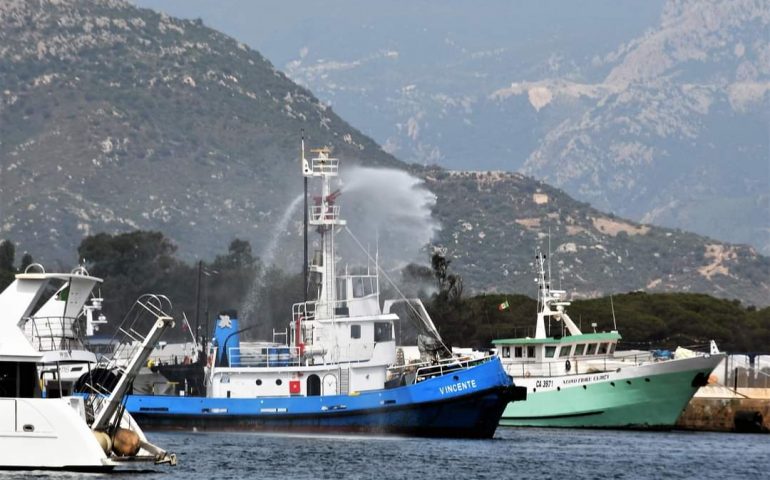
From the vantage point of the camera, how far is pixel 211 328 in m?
138

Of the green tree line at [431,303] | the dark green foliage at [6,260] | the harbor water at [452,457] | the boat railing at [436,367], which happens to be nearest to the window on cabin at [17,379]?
the harbor water at [452,457]

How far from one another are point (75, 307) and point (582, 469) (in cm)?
2025

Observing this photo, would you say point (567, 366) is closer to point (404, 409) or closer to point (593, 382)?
point (593, 382)

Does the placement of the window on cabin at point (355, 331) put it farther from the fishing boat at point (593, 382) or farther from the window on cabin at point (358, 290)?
the fishing boat at point (593, 382)

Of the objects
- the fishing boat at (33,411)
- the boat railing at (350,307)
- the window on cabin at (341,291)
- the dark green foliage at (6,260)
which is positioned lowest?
the fishing boat at (33,411)

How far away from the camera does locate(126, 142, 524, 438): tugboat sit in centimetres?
8281

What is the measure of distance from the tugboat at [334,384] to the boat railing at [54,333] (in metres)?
21.9

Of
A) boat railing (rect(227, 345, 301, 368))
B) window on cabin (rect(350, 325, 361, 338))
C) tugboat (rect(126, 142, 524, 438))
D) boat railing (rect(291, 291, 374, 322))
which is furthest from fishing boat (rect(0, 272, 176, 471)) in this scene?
boat railing (rect(291, 291, 374, 322))

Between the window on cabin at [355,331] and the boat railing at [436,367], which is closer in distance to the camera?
the boat railing at [436,367]

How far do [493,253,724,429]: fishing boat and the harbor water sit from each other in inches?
289

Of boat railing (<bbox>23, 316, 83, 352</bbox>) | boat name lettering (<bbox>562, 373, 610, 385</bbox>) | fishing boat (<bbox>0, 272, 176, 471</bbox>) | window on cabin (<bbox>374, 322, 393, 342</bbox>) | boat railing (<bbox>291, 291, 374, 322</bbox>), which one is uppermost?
boat railing (<bbox>291, 291, 374, 322</bbox>)

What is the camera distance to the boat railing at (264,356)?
8506 cm

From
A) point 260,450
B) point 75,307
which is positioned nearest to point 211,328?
point 260,450

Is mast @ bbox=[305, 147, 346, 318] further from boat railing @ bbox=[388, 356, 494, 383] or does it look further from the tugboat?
boat railing @ bbox=[388, 356, 494, 383]
